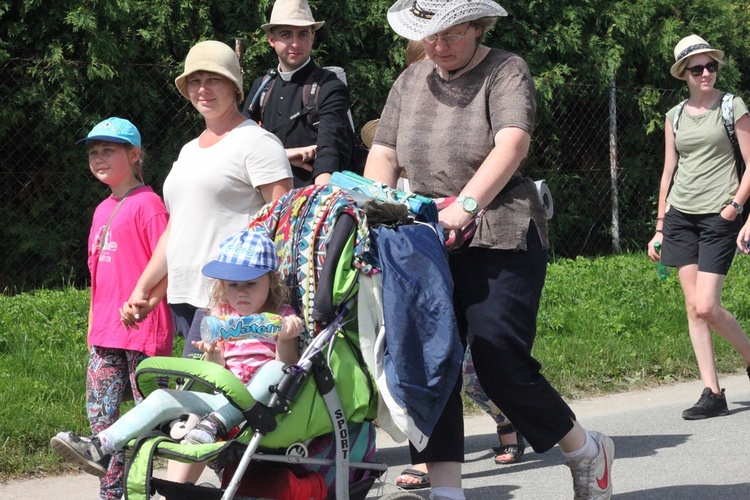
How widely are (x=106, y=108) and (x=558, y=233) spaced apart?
196 inches

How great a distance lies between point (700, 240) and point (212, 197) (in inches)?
131

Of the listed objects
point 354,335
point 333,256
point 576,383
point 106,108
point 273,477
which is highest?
point 106,108

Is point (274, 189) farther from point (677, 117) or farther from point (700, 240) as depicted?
point (677, 117)

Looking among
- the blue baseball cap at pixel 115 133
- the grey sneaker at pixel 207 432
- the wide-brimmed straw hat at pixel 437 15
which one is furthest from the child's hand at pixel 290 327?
the blue baseball cap at pixel 115 133

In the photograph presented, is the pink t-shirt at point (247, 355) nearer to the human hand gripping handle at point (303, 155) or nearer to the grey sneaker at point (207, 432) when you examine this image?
the grey sneaker at point (207, 432)

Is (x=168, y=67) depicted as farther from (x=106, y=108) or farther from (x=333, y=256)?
(x=333, y=256)

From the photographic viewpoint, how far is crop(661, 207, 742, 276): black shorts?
6.64 meters

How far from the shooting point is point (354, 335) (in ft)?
13.2

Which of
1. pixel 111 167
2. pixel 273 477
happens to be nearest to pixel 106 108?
pixel 111 167

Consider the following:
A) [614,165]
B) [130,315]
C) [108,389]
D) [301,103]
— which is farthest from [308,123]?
[614,165]

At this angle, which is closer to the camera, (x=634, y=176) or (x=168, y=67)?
(x=168, y=67)

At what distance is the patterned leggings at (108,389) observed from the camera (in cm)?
488

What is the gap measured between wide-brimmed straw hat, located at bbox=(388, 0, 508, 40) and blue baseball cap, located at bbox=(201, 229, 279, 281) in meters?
0.96

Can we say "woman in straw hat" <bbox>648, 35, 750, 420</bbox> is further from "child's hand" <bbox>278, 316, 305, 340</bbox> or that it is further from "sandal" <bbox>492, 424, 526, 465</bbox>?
"child's hand" <bbox>278, 316, 305, 340</bbox>
